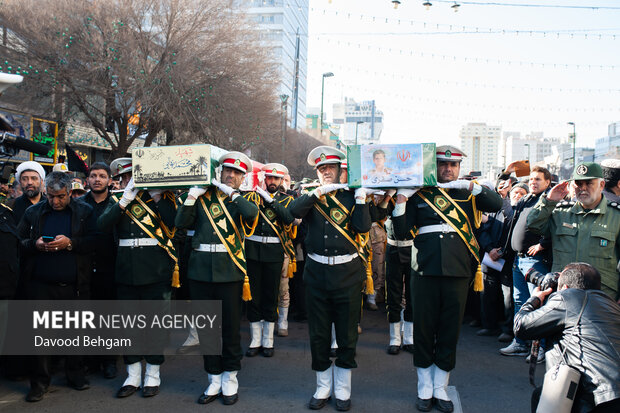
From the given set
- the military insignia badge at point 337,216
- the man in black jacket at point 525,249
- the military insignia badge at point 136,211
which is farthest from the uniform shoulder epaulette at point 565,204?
the military insignia badge at point 136,211

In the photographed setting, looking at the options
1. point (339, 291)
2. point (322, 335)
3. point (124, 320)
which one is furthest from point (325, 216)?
point (124, 320)

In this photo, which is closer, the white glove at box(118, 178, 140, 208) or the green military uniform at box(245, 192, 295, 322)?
the white glove at box(118, 178, 140, 208)

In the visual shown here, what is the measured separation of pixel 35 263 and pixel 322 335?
3008 mm

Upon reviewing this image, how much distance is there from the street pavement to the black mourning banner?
1.31 feet

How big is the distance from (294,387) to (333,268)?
1409 millimetres

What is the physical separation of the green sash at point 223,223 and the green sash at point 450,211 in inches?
75.9

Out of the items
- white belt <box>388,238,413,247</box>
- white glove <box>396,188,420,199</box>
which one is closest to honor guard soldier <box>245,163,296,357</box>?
white belt <box>388,238,413,247</box>

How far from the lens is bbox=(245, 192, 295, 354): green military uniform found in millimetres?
6203

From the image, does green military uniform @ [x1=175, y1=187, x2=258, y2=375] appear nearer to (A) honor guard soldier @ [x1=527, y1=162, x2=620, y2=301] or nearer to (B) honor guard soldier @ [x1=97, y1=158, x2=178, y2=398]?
(B) honor guard soldier @ [x1=97, y1=158, x2=178, y2=398]

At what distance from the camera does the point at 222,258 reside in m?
4.86

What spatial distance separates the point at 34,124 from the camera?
17.1 m

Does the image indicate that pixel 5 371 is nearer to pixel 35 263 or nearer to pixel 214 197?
pixel 35 263

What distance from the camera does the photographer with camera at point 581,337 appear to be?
2826 millimetres

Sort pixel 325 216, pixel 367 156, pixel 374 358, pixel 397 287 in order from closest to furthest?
pixel 367 156 → pixel 325 216 → pixel 374 358 → pixel 397 287
